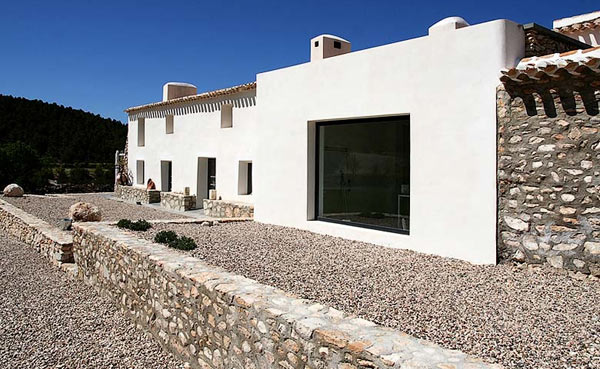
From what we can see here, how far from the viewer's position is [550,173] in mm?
5801

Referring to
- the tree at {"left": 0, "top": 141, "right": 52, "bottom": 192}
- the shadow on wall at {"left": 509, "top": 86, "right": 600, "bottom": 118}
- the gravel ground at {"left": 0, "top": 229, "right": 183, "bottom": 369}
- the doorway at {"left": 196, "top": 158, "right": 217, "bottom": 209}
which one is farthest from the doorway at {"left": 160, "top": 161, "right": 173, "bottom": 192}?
the shadow on wall at {"left": 509, "top": 86, "right": 600, "bottom": 118}

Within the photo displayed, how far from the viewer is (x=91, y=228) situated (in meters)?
8.36

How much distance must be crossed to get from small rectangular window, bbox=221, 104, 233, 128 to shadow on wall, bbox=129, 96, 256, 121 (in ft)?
0.64

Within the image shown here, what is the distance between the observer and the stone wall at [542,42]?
654cm

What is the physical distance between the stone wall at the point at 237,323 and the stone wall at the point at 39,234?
116 inches

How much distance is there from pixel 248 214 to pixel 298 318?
9295 millimetres

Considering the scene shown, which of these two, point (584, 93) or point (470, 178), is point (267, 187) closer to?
point (470, 178)

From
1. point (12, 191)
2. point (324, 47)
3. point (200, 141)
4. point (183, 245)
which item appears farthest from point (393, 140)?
point (12, 191)

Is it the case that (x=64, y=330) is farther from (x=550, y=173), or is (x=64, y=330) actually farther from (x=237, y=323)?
(x=550, y=173)

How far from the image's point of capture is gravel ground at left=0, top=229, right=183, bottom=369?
5254mm

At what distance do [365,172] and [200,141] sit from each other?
30.8ft

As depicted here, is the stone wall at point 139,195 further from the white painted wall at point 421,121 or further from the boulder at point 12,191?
the white painted wall at point 421,121

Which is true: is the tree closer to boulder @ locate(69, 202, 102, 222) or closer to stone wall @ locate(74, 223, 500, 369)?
boulder @ locate(69, 202, 102, 222)

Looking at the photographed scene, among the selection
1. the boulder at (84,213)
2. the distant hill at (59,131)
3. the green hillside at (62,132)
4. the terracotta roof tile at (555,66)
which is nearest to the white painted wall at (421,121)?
the terracotta roof tile at (555,66)
